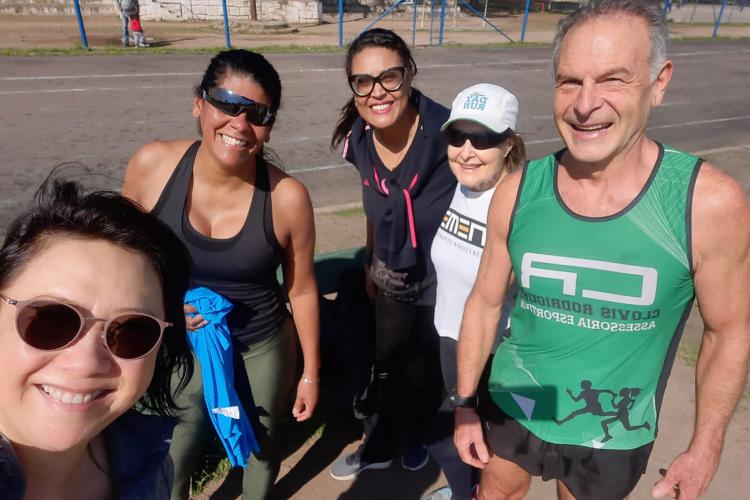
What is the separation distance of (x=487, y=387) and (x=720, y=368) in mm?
816

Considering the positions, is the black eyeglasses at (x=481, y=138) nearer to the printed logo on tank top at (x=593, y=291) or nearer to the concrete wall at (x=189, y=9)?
the printed logo on tank top at (x=593, y=291)

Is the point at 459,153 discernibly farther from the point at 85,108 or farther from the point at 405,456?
the point at 85,108

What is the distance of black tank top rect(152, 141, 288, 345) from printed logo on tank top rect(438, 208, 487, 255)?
0.72 meters

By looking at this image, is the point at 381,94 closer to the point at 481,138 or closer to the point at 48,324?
the point at 481,138

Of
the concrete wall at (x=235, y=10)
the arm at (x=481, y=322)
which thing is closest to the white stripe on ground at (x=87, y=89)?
the arm at (x=481, y=322)

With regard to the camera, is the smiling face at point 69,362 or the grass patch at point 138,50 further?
the grass patch at point 138,50

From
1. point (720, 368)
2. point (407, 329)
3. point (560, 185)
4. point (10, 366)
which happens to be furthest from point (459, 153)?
point (10, 366)

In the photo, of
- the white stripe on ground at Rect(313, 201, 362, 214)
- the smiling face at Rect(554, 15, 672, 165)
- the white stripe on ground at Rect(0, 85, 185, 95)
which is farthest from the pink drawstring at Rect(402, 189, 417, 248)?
the white stripe on ground at Rect(0, 85, 185, 95)

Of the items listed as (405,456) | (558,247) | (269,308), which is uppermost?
(558,247)

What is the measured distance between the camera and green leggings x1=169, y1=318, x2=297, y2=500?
2256mm

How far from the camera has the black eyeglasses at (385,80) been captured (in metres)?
2.50

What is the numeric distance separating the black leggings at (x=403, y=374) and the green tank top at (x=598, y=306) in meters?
0.72

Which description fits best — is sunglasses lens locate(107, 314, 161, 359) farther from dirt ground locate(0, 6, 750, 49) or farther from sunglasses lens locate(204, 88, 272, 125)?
dirt ground locate(0, 6, 750, 49)

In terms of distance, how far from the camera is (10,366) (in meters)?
1.06
